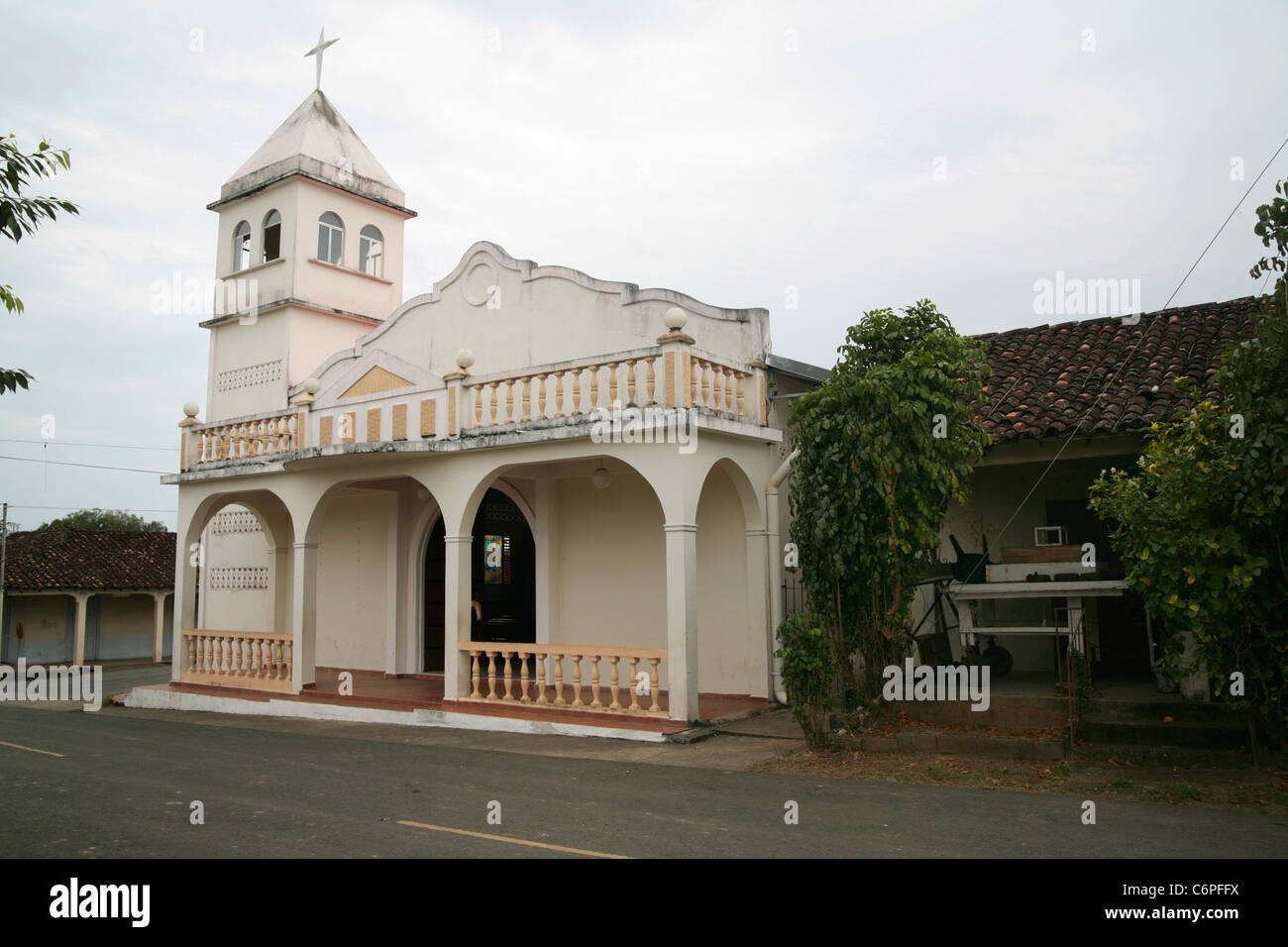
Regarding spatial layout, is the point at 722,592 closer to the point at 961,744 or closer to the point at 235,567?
the point at 961,744

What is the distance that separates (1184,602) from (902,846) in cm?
333

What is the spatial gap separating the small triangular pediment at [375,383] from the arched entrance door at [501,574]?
256 centimetres

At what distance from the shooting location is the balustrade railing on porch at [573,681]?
10.5 meters

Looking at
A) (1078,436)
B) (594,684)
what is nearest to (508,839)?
(594,684)

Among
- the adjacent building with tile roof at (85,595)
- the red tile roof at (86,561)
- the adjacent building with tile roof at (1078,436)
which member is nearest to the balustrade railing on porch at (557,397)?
the adjacent building with tile roof at (1078,436)

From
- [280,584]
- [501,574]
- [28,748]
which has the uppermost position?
[501,574]

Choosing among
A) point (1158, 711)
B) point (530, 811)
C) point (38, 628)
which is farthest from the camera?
point (38, 628)

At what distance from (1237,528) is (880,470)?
114 inches

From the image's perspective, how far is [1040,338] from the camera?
13297mm

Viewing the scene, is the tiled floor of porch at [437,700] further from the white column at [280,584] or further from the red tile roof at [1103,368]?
the red tile roof at [1103,368]

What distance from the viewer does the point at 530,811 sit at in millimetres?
6934

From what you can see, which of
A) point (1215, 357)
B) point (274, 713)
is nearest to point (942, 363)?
point (1215, 357)

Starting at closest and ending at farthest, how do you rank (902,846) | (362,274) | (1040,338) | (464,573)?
(902,846), (464,573), (1040,338), (362,274)
